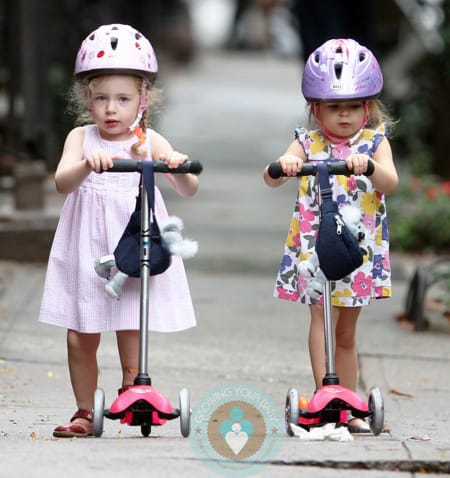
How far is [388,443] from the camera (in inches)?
192

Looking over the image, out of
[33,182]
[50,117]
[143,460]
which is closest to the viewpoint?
[143,460]

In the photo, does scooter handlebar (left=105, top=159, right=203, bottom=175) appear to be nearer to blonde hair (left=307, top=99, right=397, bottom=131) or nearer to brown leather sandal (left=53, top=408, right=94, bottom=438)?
blonde hair (left=307, top=99, right=397, bottom=131)

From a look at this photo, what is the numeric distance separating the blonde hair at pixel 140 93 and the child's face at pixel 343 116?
2.33 ft

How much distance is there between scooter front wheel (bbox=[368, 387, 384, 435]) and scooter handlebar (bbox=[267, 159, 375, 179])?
86 cm

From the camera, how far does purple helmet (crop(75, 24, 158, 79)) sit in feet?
17.0

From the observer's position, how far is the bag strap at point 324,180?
5.04 meters

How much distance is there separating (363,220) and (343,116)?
0.45m

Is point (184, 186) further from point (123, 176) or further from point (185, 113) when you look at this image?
point (185, 113)

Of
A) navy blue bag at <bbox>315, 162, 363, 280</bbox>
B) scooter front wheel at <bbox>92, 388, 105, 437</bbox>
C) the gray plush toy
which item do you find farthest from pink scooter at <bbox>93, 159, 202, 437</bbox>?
navy blue bag at <bbox>315, 162, 363, 280</bbox>

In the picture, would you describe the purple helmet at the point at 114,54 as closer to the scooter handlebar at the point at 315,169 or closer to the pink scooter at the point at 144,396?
the pink scooter at the point at 144,396

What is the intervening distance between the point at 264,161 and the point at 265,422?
12217 millimetres

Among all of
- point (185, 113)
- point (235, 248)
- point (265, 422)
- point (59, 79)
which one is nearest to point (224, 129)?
point (185, 113)

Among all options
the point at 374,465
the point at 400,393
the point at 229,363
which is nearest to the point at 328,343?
the point at 374,465

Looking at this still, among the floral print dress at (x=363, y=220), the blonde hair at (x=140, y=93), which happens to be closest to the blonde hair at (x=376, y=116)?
the floral print dress at (x=363, y=220)
